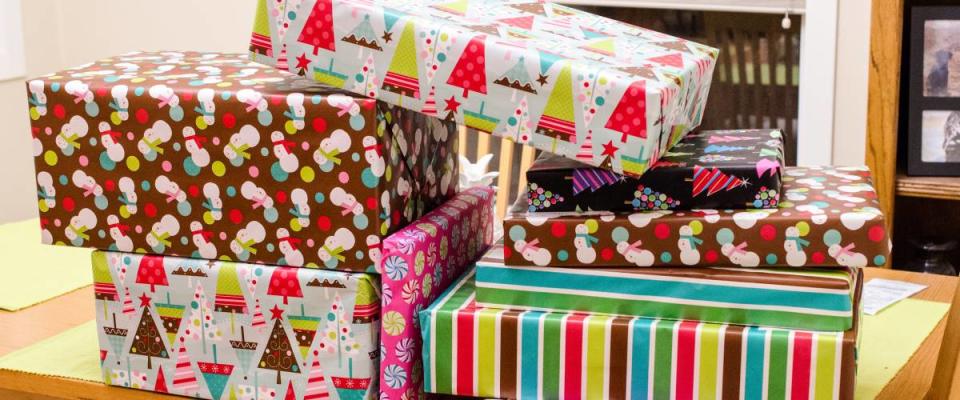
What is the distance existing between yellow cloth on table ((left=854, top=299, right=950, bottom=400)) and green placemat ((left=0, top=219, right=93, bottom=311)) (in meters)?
1.07

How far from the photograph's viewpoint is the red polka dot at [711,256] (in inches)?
36.8

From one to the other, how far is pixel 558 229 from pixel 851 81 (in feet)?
5.20

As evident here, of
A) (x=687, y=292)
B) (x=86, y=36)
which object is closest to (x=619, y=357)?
(x=687, y=292)

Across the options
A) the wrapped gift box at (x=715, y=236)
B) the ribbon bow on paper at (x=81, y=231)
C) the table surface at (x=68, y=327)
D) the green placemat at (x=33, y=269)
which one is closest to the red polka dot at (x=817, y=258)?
the wrapped gift box at (x=715, y=236)

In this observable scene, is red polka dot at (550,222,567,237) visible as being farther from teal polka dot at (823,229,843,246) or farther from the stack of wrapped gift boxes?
teal polka dot at (823,229,843,246)

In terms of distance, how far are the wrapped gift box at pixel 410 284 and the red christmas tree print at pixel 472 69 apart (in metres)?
0.16

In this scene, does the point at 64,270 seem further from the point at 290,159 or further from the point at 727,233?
the point at 727,233

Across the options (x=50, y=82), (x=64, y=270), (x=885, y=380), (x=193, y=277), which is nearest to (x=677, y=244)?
(x=885, y=380)

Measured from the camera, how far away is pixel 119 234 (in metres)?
1.08

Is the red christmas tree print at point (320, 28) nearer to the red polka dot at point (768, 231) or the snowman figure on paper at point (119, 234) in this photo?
the snowman figure on paper at point (119, 234)

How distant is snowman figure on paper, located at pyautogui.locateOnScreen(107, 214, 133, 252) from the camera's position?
1075mm

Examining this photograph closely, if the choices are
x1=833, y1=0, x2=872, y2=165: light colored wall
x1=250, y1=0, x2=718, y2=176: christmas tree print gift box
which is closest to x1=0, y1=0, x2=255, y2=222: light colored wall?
x1=833, y1=0, x2=872, y2=165: light colored wall

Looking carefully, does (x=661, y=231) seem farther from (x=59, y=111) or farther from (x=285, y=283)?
(x=59, y=111)

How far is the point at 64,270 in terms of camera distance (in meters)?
1.61
